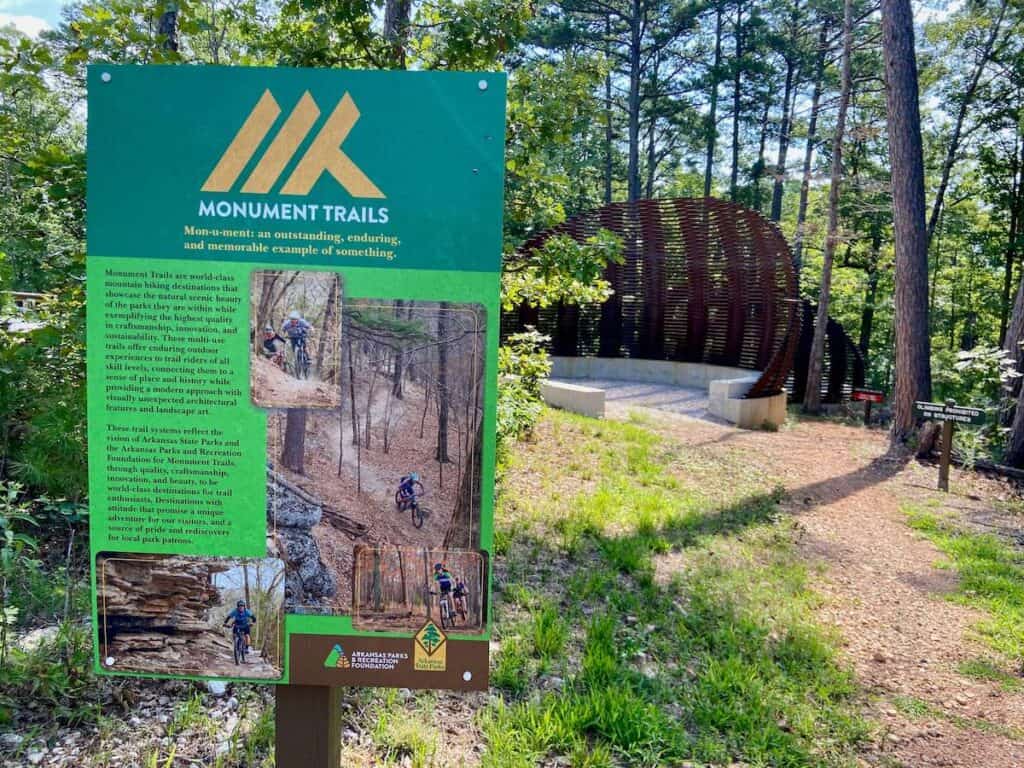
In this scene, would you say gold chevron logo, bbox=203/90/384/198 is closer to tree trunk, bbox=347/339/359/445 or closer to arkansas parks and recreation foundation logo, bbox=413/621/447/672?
tree trunk, bbox=347/339/359/445

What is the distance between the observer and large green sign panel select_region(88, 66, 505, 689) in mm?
1909

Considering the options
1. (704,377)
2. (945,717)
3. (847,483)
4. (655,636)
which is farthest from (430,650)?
(704,377)

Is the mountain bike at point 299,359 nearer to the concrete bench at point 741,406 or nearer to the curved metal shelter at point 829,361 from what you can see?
the concrete bench at point 741,406

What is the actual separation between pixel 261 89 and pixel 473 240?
2.29 feet

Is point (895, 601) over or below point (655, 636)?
below

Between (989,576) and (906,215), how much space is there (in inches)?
275

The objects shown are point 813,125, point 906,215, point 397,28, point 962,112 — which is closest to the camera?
point 397,28

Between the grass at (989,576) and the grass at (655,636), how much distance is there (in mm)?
1236

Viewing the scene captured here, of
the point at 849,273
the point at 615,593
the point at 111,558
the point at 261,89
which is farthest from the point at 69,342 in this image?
the point at 849,273

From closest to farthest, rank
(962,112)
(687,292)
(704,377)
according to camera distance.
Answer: (704,377)
(687,292)
(962,112)

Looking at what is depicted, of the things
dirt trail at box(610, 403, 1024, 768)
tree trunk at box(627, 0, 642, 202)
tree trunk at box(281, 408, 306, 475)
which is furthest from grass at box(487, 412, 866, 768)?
tree trunk at box(627, 0, 642, 202)

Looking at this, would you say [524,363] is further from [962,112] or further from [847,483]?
[962,112]

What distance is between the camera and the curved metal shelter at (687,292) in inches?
661

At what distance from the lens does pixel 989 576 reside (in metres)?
5.96
